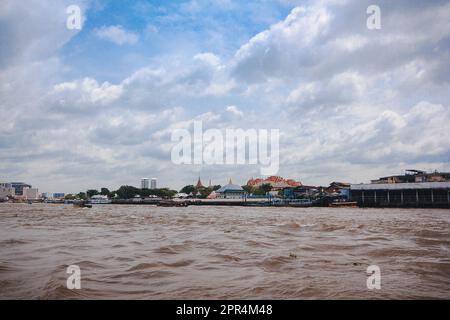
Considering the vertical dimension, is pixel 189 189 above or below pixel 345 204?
above

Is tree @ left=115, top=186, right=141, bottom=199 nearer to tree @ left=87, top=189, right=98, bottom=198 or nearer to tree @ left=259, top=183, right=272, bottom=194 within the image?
tree @ left=87, top=189, right=98, bottom=198

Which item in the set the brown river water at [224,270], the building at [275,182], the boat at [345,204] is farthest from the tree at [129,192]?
the brown river water at [224,270]

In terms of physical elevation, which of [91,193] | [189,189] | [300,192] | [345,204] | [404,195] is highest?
[189,189]

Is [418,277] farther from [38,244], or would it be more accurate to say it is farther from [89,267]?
[38,244]

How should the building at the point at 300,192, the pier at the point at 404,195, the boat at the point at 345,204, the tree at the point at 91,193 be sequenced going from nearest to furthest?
the pier at the point at 404,195 < the boat at the point at 345,204 < the building at the point at 300,192 < the tree at the point at 91,193

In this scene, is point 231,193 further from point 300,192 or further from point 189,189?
point 189,189

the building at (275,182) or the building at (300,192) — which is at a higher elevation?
the building at (275,182)

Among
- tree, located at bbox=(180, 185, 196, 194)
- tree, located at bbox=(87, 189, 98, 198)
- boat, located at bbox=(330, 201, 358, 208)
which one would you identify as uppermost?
tree, located at bbox=(180, 185, 196, 194)

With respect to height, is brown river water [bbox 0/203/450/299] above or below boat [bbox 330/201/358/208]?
above

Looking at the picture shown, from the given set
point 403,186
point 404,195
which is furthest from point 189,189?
point 404,195

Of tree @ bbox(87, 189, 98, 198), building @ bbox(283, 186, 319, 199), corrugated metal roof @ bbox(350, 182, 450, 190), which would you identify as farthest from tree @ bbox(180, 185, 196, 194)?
corrugated metal roof @ bbox(350, 182, 450, 190)

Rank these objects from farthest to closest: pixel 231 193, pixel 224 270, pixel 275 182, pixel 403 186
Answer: pixel 275 182, pixel 231 193, pixel 403 186, pixel 224 270

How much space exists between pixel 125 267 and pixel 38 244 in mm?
6242

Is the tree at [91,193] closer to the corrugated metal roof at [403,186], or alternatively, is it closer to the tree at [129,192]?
the tree at [129,192]
